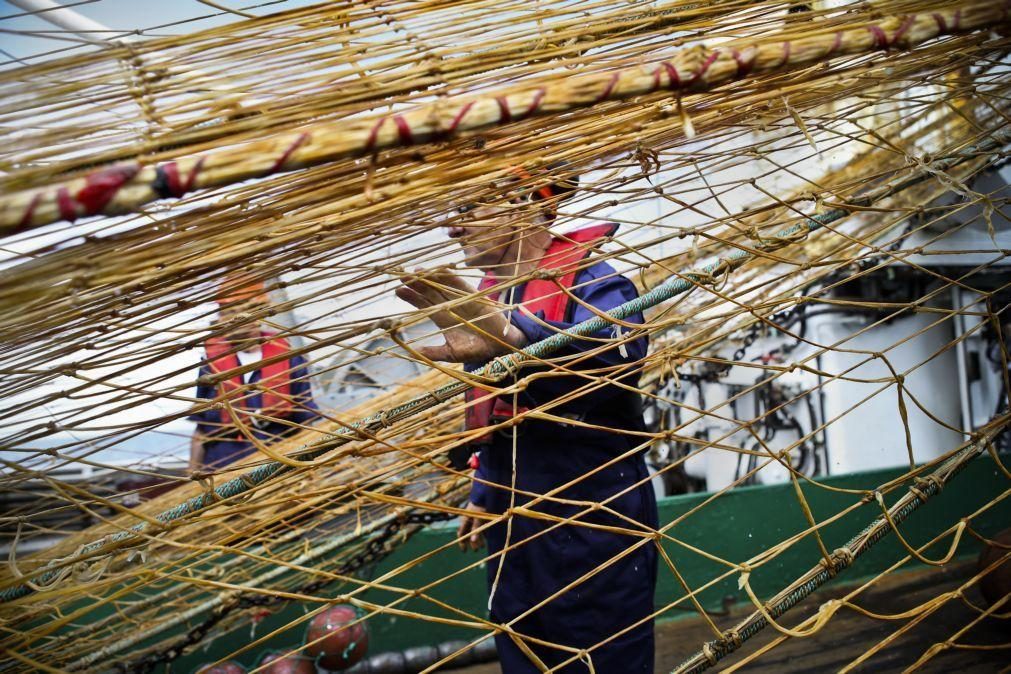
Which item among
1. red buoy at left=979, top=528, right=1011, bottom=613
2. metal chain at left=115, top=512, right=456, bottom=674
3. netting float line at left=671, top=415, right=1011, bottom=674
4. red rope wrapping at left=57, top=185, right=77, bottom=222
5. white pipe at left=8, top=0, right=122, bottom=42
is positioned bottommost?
red buoy at left=979, top=528, right=1011, bottom=613

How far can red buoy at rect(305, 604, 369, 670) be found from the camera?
2.51 metres

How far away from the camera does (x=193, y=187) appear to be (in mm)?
960

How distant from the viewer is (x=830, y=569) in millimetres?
1684

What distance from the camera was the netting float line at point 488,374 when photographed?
1.39 meters

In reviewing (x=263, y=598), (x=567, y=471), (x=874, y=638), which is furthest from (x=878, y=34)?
(x=874, y=638)

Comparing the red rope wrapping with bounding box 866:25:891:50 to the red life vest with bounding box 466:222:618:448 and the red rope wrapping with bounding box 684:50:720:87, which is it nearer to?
the red rope wrapping with bounding box 684:50:720:87

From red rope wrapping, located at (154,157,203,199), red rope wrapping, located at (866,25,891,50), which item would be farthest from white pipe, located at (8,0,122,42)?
red rope wrapping, located at (866,25,891,50)

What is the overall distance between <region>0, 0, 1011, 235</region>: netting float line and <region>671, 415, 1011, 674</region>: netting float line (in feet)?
3.19

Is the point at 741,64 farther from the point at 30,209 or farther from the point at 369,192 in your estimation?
the point at 30,209

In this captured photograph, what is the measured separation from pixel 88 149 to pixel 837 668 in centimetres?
294

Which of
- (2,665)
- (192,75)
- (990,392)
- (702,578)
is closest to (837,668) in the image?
(702,578)

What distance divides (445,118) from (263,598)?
72.4 inches

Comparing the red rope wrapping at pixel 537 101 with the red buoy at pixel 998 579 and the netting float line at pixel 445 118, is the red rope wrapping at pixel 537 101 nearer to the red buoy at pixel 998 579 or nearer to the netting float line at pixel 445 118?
the netting float line at pixel 445 118

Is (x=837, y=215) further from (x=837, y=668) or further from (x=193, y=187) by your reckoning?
(x=837, y=668)
